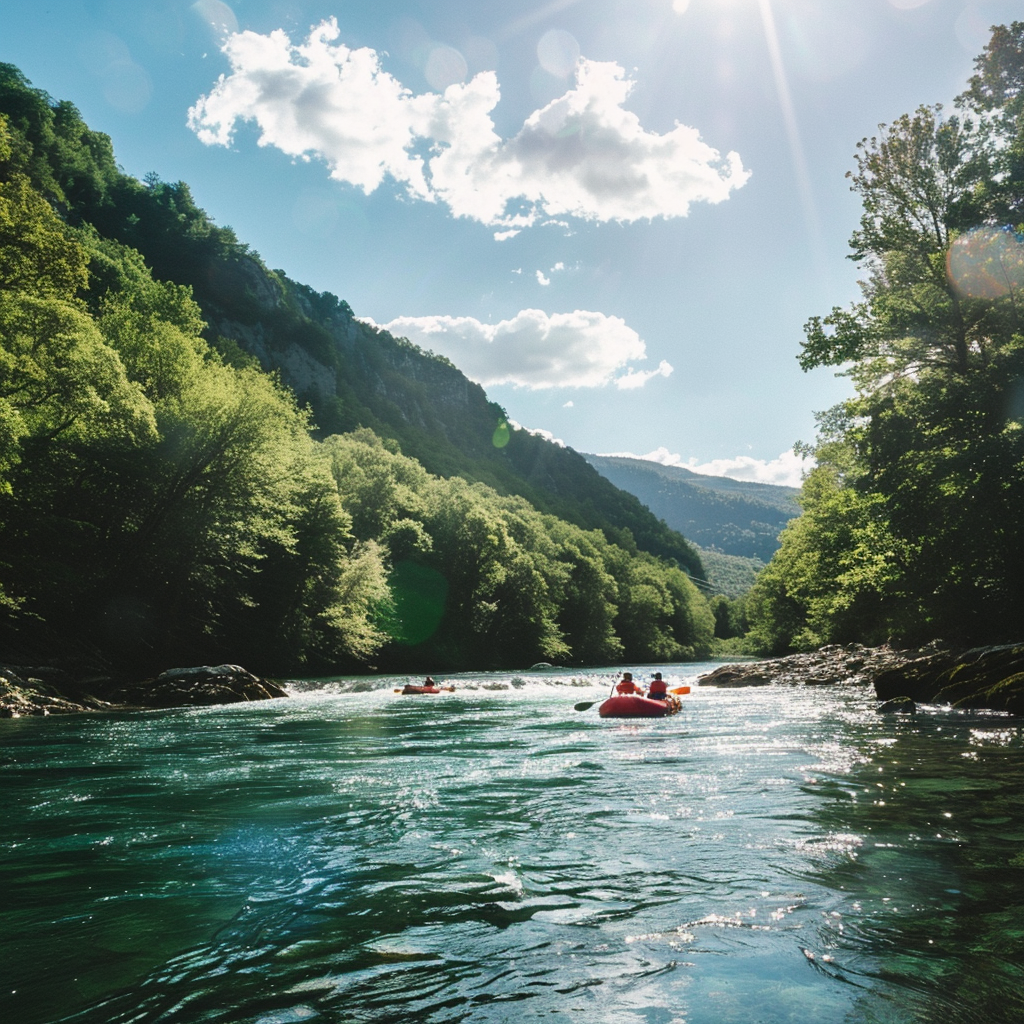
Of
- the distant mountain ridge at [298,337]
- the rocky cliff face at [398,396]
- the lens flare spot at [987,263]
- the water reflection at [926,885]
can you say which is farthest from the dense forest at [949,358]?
the rocky cliff face at [398,396]

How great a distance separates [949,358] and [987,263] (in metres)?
2.73

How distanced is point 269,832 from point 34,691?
1467cm

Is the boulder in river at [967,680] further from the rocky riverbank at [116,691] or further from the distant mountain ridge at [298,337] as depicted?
the distant mountain ridge at [298,337]

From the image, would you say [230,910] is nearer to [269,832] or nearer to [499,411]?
[269,832]

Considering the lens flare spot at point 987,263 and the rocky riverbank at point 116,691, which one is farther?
the lens flare spot at point 987,263

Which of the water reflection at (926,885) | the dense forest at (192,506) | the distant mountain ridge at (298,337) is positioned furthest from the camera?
the distant mountain ridge at (298,337)

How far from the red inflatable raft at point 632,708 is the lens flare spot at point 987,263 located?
1472 cm

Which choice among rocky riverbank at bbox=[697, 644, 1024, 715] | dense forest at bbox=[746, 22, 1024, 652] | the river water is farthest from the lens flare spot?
the river water

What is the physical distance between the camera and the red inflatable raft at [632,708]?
16.9 metres

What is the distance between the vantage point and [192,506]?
26.2 meters

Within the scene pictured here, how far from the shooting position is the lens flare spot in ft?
63.6

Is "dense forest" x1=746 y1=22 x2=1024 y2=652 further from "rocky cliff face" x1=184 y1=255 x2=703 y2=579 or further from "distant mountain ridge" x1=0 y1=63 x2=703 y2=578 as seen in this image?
"rocky cliff face" x1=184 y1=255 x2=703 y2=579

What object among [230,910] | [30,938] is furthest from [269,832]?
[30,938]

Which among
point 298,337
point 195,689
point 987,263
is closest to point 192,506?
point 195,689
